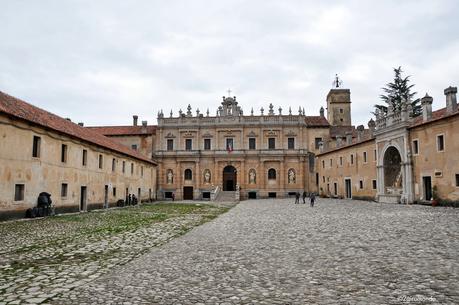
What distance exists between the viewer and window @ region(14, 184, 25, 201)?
17.6m

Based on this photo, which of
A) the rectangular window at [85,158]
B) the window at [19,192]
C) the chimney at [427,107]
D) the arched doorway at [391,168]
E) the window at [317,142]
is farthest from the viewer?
the window at [317,142]

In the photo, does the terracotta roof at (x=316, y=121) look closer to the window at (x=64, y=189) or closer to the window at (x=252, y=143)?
the window at (x=252, y=143)

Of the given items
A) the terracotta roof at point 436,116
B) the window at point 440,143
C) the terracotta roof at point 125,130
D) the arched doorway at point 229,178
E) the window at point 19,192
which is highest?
the terracotta roof at point 125,130

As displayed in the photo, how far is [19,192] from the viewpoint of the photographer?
18.0m

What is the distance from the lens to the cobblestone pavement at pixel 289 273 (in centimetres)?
502

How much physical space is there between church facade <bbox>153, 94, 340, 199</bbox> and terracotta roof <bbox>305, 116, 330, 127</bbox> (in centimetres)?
15

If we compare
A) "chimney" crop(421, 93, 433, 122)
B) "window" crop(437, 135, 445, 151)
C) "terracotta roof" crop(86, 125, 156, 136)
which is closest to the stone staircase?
"terracotta roof" crop(86, 125, 156, 136)

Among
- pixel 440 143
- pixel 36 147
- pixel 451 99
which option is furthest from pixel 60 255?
pixel 451 99

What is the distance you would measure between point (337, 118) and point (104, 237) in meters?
56.7

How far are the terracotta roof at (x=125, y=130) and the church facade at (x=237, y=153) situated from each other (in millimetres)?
2007

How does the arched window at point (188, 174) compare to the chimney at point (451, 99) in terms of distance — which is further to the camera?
the arched window at point (188, 174)

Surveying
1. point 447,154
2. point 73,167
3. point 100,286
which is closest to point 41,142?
point 73,167

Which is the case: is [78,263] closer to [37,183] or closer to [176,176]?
[37,183]

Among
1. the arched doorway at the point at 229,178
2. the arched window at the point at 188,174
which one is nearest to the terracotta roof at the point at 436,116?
the arched doorway at the point at 229,178
